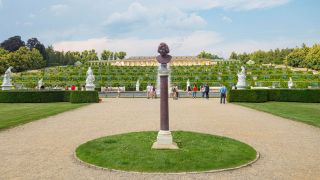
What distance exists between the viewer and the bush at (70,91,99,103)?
2620 centimetres

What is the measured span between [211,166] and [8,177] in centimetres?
434

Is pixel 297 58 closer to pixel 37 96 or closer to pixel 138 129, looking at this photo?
pixel 37 96

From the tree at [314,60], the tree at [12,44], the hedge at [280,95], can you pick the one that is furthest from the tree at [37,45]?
the hedge at [280,95]

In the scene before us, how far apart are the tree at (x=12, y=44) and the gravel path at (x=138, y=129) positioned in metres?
105

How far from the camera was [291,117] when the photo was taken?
16312 millimetres

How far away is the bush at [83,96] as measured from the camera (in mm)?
26203

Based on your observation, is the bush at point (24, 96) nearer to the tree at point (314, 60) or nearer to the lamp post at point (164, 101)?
the lamp post at point (164, 101)

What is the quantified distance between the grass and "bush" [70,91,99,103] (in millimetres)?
16348

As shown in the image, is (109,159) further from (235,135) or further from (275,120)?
(275,120)

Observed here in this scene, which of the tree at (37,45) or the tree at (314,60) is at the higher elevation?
the tree at (37,45)

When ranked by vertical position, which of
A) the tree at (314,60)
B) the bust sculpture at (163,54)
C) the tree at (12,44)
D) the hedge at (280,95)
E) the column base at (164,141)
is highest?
the tree at (12,44)

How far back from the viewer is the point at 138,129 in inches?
508

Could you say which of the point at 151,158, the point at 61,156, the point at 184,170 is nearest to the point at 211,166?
the point at 184,170

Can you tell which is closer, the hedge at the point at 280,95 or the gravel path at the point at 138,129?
the gravel path at the point at 138,129
